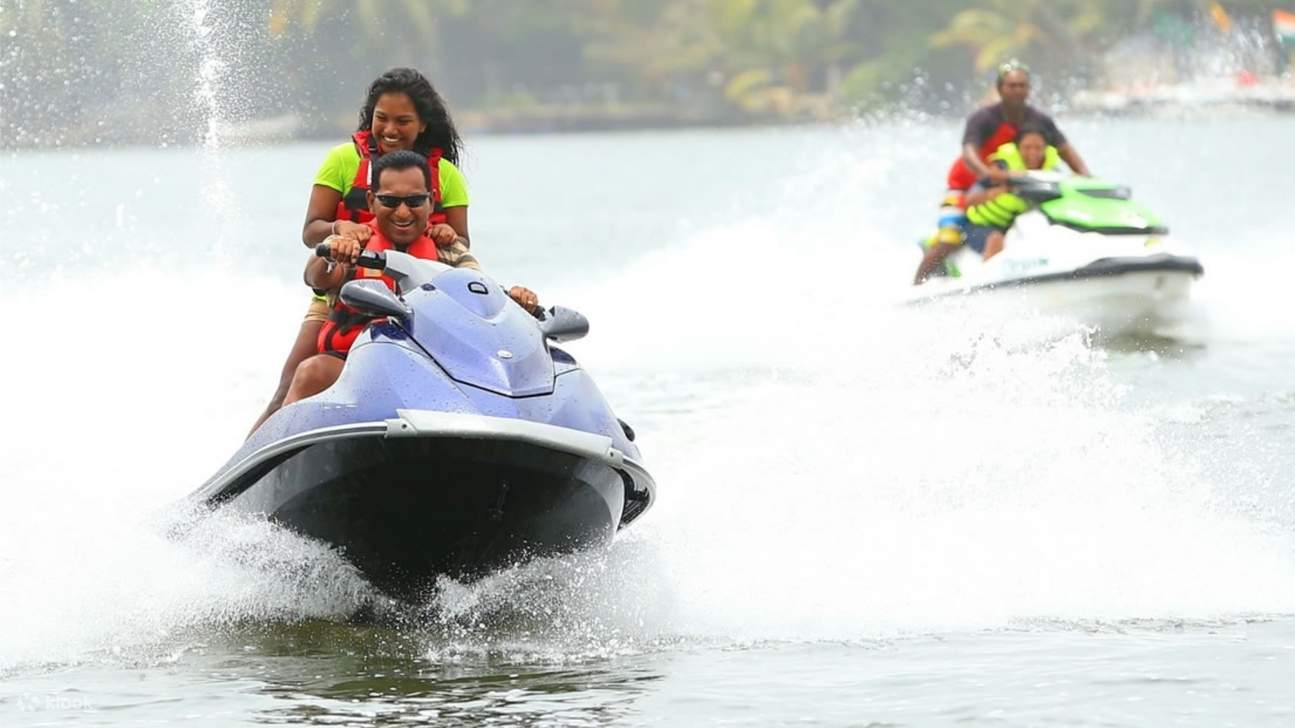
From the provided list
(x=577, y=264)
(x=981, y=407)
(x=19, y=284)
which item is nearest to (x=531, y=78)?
(x=577, y=264)

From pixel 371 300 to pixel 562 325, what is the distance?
592 mm

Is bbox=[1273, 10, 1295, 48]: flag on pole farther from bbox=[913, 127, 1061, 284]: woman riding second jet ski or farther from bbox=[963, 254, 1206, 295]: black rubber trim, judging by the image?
bbox=[963, 254, 1206, 295]: black rubber trim

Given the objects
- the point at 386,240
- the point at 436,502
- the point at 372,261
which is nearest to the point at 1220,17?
the point at 386,240

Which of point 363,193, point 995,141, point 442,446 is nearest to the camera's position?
point 442,446

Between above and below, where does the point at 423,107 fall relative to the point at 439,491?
above

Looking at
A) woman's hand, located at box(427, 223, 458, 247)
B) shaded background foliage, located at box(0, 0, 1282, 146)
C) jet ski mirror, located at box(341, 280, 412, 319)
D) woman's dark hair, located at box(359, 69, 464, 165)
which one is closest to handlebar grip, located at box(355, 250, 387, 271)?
jet ski mirror, located at box(341, 280, 412, 319)

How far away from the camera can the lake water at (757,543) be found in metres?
6.17

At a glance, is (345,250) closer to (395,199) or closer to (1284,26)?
(395,199)

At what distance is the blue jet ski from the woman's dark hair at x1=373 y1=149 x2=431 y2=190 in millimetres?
362

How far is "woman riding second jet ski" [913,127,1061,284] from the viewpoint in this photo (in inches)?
563

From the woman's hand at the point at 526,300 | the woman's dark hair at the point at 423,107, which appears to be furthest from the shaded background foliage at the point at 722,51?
the woman's hand at the point at 526,300

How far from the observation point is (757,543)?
310 inches

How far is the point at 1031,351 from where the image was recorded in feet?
45.2

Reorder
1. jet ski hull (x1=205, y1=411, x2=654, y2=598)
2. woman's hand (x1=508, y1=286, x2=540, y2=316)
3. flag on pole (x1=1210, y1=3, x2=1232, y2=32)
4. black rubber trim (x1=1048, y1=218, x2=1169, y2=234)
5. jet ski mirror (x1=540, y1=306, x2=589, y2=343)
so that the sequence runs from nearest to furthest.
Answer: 1. jet ski hull (x1=205, y1=411, x2=654, y2=598)
2. jet ski mirror (x1=540, y1=306, x2=589, y2=343)
3. woman's hand (x1=508, y1=286, x2=540, y2=316)
4. black rubber trim (x1=1048, y1=218, x2=1169, y2=234)
5. flag on pole (x1=1210, y1=3, x2=1232, y2=32)
